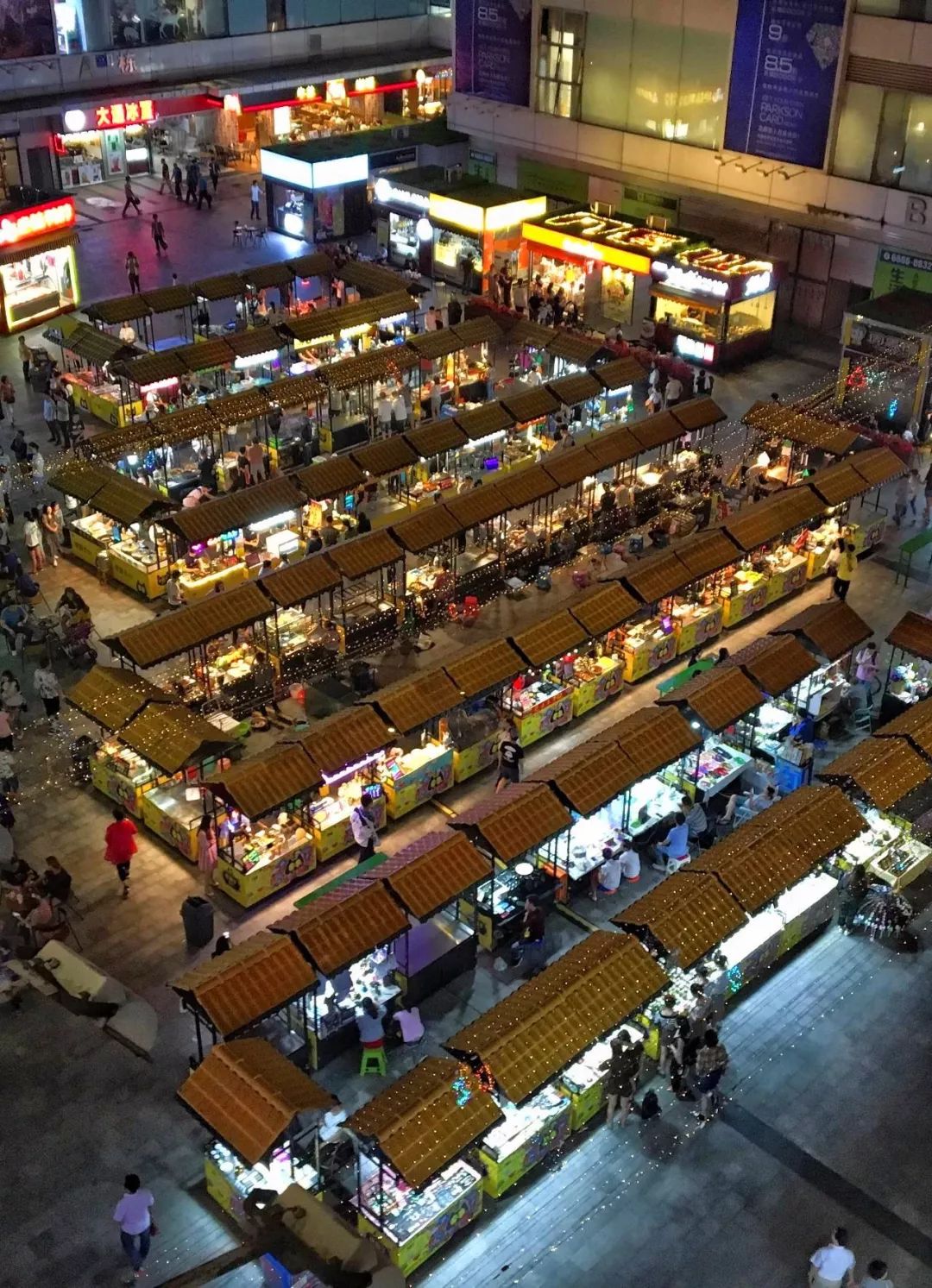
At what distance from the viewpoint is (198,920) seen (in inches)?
903

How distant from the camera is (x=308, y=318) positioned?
146 ft

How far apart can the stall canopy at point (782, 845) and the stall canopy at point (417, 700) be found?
5.88 m

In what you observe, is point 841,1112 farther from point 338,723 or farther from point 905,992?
point 338,723

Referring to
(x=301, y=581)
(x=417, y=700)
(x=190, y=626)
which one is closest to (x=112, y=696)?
(x=190, y=626)

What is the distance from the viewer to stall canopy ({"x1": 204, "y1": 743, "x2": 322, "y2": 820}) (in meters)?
23.2

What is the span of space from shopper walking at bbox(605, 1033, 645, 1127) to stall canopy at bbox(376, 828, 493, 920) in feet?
10.9

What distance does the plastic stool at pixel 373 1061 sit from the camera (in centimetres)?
2080

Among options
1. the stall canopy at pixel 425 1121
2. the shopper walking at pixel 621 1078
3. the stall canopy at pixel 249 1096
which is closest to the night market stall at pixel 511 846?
the shopper walking at pixel 621 1078

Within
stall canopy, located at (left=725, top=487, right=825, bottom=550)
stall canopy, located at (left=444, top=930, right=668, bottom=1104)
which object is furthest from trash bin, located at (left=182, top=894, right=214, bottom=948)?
stall canopy, located at (left=725, top=487, right=825, bottom=550)

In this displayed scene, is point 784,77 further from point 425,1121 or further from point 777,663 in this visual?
point 425,1121

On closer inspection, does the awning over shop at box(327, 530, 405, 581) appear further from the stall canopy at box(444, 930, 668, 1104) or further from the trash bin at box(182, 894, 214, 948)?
the stall canopy at box(444, 930, 668, 1104)

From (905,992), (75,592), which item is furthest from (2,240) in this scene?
(905,992)

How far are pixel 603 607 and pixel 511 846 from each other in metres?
7.93

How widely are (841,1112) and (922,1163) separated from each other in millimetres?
1302
